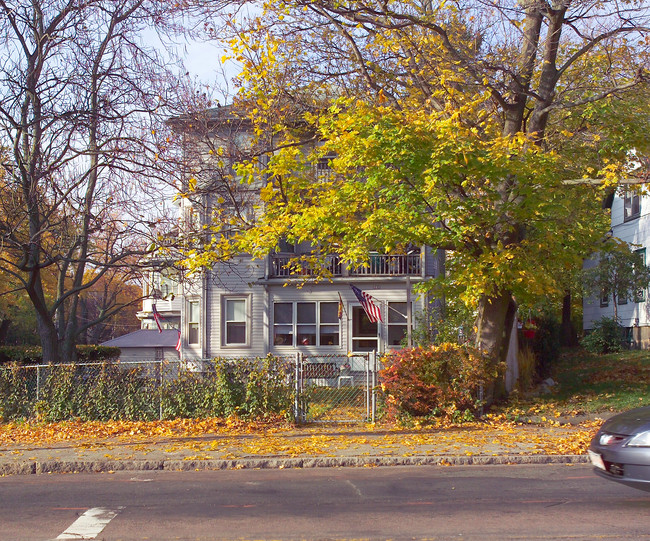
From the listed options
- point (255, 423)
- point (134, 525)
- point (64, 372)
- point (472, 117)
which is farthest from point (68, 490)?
point (472, 117)

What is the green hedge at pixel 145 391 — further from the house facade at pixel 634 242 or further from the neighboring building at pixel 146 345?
the house facade at pixel 634 242

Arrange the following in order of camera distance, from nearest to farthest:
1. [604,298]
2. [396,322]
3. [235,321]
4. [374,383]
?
[374,383] < [396,322] < [235,321] < [604,298]

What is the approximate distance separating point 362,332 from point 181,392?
1298 cm

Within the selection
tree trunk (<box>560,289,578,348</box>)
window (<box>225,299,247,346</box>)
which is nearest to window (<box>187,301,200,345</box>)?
window (<box>225,299,247,346</box>)

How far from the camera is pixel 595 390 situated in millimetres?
17406

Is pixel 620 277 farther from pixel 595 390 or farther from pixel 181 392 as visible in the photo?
pixel 181 392

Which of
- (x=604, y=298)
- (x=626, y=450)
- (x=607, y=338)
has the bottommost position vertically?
(x=626, y=450)

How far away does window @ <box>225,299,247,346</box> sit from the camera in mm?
27078

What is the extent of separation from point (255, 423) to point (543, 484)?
6.61m

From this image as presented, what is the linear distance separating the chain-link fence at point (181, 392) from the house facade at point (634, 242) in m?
16.8

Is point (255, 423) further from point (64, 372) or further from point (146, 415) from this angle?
point (64, 372)

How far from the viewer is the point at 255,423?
14070mm

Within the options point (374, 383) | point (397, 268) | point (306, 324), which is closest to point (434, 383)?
point (374, 383)

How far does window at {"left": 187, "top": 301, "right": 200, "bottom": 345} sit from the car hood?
2187 centimetres
